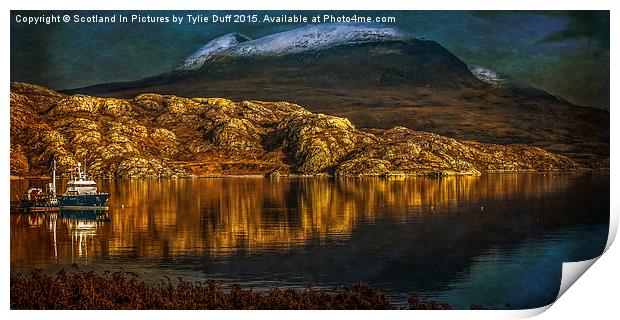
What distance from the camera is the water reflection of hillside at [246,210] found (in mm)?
13359

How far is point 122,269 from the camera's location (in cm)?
1301

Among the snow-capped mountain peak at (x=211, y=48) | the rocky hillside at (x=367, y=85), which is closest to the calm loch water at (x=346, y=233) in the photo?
the rocky hillside at (x=367, y=85)

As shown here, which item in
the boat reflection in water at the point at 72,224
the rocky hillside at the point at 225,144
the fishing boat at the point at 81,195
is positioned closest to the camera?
the boat reflection in water at the point at 72,224

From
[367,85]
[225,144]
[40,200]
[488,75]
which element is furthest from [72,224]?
[488,75]

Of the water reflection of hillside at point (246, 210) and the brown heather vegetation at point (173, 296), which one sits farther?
the water reflection of hillside at point (246, 210)

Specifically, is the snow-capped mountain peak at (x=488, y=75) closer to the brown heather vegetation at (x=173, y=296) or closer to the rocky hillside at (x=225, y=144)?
the rocky hillside at (x=225, y=144)

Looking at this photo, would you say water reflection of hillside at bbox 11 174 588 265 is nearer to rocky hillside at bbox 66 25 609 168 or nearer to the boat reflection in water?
the boat reflection in water

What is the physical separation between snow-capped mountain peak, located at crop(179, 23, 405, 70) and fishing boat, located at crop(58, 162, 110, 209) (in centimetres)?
196

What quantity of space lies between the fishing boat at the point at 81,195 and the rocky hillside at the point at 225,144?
157mm

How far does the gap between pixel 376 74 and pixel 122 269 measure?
4.15 m

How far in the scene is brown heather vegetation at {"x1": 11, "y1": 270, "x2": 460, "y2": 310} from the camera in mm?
12641

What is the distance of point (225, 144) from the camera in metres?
14.1

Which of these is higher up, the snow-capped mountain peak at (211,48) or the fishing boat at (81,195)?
the snow-capped mountain peak at (211,48)
